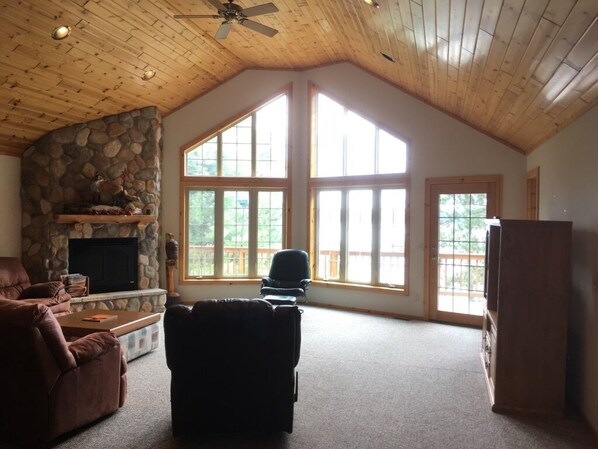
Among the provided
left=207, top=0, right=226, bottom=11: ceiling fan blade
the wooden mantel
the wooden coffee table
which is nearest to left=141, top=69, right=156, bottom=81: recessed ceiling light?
the wooden mantel

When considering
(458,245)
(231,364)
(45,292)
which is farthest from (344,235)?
(231,364)

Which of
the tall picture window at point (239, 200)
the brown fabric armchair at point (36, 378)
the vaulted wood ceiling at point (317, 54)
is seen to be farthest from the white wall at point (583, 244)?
the tall picture window at point (239, 200)

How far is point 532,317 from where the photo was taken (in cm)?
326

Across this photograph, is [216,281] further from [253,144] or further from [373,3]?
[373,3]

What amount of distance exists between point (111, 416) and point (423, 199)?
4.72 m

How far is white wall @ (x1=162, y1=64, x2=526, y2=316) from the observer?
5.76 m

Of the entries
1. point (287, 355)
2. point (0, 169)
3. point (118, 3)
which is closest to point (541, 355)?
point (287, 355)

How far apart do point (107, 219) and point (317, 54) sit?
3.96 metres

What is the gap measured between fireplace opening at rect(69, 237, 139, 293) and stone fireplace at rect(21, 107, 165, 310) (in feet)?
0.32

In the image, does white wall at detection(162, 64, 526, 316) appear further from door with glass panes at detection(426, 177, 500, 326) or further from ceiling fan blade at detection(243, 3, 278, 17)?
ceiling fan blade at detection(243, 3, 278, 17)

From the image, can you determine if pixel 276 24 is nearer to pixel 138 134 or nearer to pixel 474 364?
pixel 138 134

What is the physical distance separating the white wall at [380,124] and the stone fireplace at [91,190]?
0.52m

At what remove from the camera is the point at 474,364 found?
432 centimetres

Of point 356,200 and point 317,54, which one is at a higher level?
point 317,54
